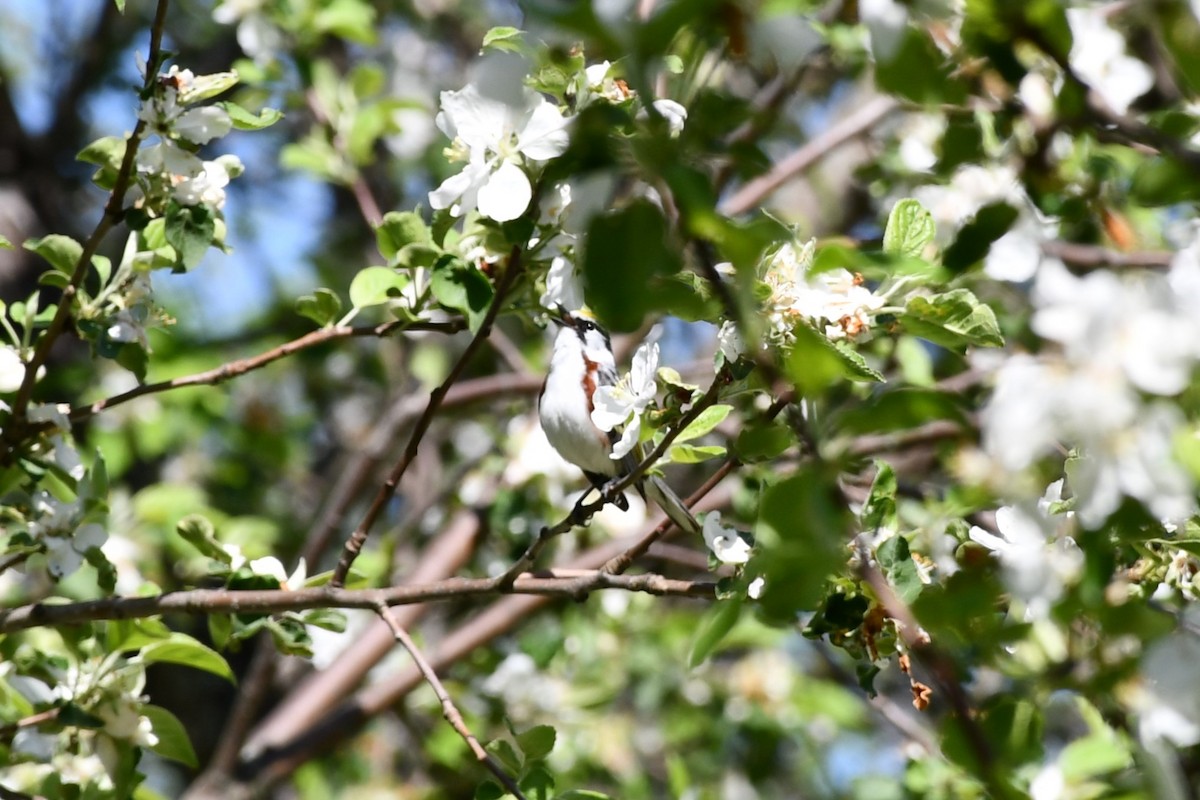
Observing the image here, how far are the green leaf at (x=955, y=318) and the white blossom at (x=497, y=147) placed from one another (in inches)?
15.2

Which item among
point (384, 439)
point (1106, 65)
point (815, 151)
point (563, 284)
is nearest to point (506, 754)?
point (563, 284)

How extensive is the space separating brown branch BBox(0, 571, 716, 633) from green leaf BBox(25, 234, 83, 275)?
41 cm

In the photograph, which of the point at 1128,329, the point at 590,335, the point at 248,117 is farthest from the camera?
the point at 590,335

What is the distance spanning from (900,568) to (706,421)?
0.25 meters

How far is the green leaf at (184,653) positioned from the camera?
4.85 feet

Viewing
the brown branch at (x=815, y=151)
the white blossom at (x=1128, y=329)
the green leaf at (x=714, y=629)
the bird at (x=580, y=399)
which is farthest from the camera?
the brown branch at (x=815, y=151)

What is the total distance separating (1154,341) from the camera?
0.73 metres

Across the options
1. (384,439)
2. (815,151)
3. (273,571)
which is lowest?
(384,439)

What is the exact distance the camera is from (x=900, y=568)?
1.20 m

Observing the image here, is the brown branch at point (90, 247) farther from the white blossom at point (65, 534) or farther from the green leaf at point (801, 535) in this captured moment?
the green leaf at point (801, 535)

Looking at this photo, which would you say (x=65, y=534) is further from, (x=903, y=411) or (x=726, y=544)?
(x=903, y=411)

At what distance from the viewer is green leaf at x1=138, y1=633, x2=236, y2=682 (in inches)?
58.2

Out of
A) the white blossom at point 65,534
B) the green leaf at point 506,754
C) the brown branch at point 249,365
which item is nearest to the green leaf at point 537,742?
the green leaf at point 506,754

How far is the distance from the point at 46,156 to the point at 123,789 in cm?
286
